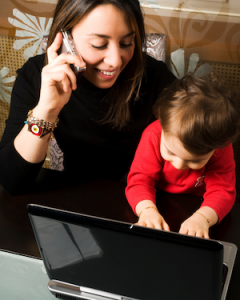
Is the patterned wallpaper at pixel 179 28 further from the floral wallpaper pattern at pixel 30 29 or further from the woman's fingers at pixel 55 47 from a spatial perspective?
the woman's fingers at pixel 55 47

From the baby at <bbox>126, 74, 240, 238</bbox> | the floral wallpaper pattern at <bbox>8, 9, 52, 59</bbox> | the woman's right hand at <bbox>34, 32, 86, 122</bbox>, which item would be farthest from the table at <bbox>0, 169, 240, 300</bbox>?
the floral wallpaper pattern at <bbox>8, 9, 52, 59</bbox>

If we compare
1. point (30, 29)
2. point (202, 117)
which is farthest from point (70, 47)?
point (30, 29)

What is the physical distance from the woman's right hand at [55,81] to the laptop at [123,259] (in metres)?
0.54

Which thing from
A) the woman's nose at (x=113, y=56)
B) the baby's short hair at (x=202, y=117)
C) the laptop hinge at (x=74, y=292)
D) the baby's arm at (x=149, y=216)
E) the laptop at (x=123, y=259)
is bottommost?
the laptop hinge at (x=74, y=292)

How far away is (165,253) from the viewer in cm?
53

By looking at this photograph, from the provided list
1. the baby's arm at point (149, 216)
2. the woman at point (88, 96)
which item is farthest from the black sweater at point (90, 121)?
the baby's arm at point (149, 216)

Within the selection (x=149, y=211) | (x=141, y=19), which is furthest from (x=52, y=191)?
(x=141, y=19)

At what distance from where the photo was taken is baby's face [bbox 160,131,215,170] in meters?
0.85

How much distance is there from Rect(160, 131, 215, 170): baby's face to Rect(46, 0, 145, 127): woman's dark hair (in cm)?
42

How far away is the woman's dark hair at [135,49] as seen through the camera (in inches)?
39.7

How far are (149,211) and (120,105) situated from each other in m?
0.59

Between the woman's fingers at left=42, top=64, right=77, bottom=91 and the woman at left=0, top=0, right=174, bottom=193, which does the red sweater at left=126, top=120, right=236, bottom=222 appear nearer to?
the woman at left=0, top=0, right=174, bottom=193

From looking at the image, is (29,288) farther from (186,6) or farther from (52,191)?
(186,6)

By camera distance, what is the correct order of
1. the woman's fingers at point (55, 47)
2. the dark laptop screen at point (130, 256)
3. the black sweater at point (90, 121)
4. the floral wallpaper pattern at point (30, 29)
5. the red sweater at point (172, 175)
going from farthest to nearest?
the floral wallpaper pattern at point (30, 29), the black sweater at point (90, 121), the woman's fingers at point (55, 47), the red sweater at point (172, 175), the dark laptop screen at point (130, 256)
